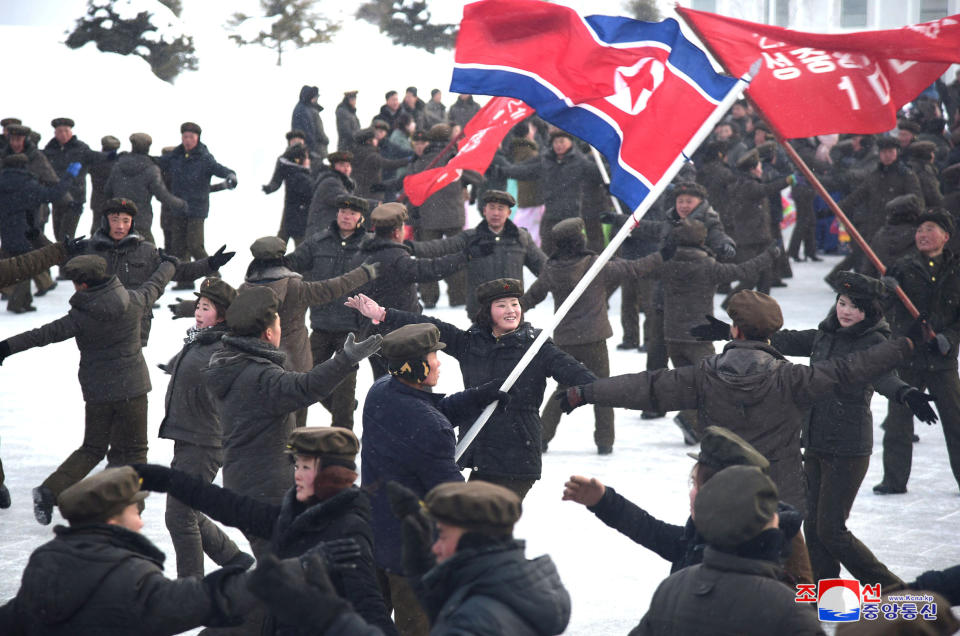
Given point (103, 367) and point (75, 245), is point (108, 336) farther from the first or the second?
point (75, 245)

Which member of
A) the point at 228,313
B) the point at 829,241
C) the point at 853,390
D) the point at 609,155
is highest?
the point at 609,155

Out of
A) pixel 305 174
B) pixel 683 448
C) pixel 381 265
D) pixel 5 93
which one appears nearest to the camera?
pixel 381 265

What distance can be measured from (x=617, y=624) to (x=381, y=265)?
3720 millimetres

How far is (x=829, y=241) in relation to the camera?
20.1 m

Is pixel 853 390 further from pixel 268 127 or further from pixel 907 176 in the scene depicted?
pixel 268 127

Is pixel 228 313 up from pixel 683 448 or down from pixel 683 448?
up

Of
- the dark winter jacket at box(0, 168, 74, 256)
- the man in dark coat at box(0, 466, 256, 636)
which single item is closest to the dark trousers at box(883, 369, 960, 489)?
the man in dark coat at box(0, 466, 256, 636)

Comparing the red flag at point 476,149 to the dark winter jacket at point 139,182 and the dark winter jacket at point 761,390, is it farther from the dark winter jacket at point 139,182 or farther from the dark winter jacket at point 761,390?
the dark winter jacket at point 139,182

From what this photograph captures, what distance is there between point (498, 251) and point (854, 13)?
38711 mm

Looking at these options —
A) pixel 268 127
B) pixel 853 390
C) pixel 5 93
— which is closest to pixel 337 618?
pixel 853 390

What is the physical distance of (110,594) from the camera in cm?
348

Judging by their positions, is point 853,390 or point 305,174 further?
point 305,174

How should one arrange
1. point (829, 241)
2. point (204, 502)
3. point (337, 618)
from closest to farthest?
point (337, 618)
point (204, 502)
point (829, 241)

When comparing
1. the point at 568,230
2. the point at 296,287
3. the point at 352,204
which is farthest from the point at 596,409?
the point at 296,287
